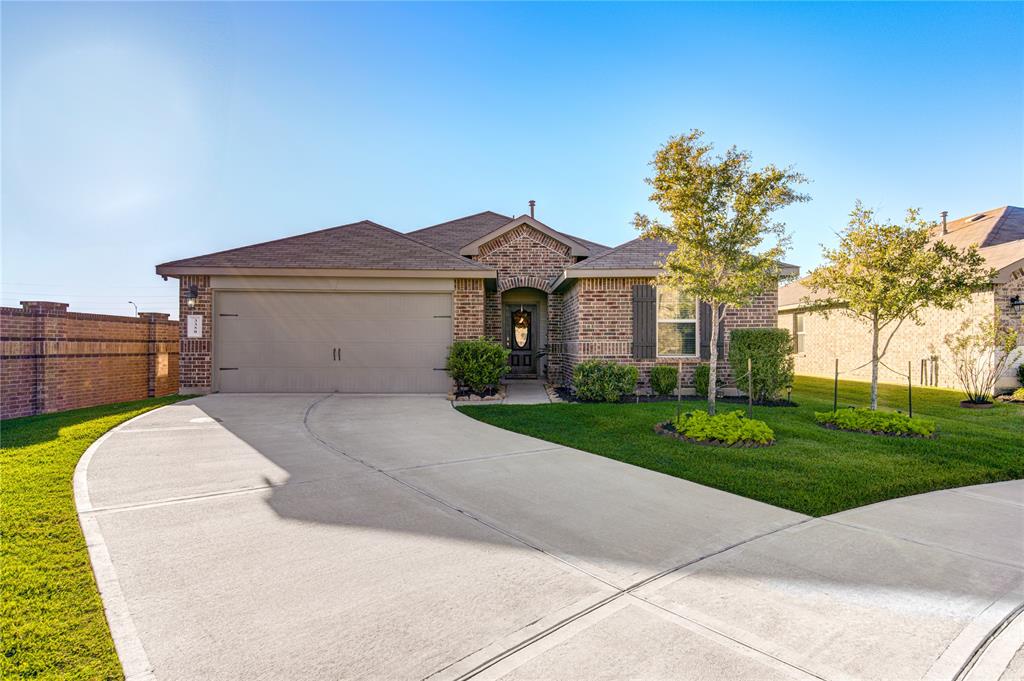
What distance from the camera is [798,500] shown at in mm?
4195

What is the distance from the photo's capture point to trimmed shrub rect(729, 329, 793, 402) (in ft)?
31.8

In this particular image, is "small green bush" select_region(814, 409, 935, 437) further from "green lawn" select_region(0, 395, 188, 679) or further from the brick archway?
"green lawn" select_region(0, 395, 188, 679)

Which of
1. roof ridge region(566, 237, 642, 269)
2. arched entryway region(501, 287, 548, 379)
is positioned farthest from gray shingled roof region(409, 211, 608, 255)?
roof ridge region(566, 237, 642, 269)

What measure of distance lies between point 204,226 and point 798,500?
46.2 feet

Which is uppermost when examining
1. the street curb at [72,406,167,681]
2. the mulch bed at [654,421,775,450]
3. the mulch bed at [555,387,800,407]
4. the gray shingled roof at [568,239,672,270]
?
the gray shingled roof at [568,239,672,270]

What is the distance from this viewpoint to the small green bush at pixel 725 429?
620cm

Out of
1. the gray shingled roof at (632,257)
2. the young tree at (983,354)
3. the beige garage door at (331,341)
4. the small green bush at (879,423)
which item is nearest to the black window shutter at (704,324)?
the gray shingled roof at (632,257)

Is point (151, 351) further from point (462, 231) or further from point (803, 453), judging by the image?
point (803, 453)

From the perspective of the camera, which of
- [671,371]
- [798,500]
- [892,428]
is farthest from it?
[671,371]

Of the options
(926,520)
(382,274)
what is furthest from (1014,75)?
(382,274)

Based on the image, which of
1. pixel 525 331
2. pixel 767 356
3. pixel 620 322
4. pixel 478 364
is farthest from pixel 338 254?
pixel 767 356

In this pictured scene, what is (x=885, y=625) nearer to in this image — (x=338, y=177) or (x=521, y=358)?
(x=521, y=358)

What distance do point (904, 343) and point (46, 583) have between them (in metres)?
19.4

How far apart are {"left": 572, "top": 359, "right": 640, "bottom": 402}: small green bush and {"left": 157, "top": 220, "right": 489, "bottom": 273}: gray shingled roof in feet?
11.5
